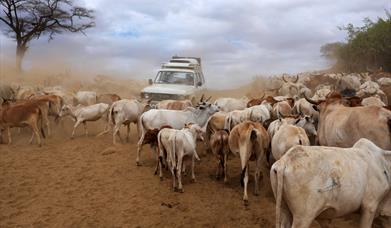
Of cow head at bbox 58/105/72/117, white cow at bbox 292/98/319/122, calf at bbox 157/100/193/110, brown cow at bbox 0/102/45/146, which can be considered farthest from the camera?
cow head at bbox 58/105/72/117

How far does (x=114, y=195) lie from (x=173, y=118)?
11.1 ft

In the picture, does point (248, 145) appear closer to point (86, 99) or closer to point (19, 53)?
point (86, 99)

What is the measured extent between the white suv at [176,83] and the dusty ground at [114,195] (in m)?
3.87

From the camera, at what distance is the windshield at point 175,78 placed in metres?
17.2

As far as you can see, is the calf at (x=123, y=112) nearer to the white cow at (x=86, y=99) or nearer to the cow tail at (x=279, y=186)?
the white cow at (x=86, y=99)

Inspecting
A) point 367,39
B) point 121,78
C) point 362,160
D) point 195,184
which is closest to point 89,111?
point 195,184

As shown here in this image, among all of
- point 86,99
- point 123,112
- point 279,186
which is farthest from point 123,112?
point 279,186

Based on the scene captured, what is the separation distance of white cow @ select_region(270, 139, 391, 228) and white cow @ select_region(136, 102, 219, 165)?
6.59 metres

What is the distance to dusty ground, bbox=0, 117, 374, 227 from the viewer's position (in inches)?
A: 307

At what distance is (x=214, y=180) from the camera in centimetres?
998

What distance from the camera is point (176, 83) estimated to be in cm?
1722

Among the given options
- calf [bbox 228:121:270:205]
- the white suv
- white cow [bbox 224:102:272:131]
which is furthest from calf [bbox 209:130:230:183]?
the white suv

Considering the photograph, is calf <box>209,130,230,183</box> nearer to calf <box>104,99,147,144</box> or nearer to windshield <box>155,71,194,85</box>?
calf <box>104,99,147,144</box>

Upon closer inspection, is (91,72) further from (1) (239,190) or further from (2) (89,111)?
(1) (239,190)
